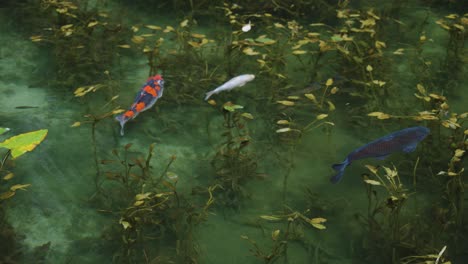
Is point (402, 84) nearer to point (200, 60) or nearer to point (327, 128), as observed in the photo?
point (327, 128)

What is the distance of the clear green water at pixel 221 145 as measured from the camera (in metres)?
2.96

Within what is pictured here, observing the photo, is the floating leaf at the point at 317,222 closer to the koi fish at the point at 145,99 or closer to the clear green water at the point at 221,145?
the clear green water at the point at 221,145

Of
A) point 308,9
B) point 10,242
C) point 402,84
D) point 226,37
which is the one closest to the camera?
point 10,242

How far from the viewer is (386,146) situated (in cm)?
324

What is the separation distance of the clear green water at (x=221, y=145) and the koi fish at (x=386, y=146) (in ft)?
0.51

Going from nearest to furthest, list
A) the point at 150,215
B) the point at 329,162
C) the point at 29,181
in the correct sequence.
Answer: the point at 150,215 → the point at 29,181 → the point at 329,162

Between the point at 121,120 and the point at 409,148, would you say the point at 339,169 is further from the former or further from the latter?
the point at 121,120

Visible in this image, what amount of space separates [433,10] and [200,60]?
9.09 ft

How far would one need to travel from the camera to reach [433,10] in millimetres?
5648

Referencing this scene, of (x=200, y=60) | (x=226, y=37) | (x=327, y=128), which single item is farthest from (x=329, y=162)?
(x=226, y=37)

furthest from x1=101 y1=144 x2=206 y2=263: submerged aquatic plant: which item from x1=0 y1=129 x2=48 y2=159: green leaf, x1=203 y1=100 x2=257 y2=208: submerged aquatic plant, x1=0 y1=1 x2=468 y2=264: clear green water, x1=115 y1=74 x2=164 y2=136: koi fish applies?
x1=0 y1=129 x2=48 y2=159: green leaf

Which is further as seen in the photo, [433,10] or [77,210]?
[433,10]

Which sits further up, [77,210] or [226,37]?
[226,37]

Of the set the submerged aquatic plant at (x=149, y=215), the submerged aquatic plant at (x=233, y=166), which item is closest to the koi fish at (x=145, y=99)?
the submerged aquatic plant at (x=149, y=215)
